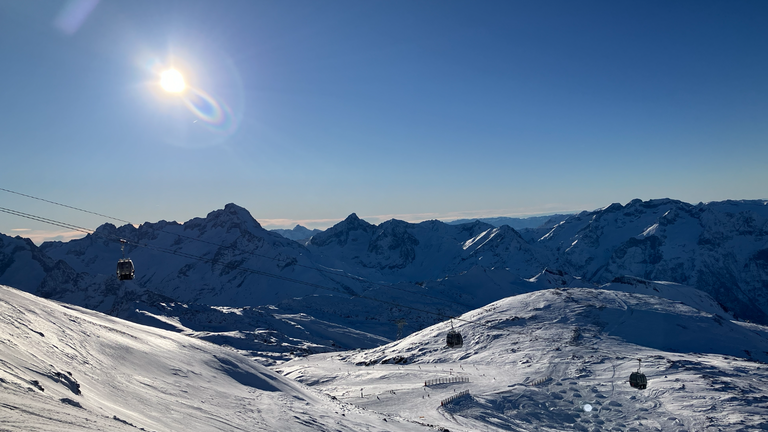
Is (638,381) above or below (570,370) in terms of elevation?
above

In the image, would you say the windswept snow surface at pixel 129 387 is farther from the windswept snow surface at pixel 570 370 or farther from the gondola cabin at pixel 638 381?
the gondola cabin at pixel 638 381

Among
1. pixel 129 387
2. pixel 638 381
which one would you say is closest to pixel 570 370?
pixel 638 381

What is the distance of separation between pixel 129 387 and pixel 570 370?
52598 millimetres

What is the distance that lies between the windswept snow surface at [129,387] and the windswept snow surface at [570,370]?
44.6ft

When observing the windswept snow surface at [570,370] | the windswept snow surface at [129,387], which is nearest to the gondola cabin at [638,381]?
the windswept snow surface at [570,370]

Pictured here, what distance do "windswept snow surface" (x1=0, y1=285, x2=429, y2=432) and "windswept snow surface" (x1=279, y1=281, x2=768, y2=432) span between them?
44.6 ft

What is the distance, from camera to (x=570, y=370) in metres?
56.9

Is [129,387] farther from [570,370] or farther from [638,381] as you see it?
[570,370]

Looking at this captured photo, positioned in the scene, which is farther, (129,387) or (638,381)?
(638,381)

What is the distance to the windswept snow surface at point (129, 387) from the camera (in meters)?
12.8

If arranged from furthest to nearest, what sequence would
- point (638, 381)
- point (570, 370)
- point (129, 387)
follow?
point (570, 370)
point (638, 381)
point (129, 387)

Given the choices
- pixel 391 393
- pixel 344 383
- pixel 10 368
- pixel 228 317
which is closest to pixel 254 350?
pixel 228 317

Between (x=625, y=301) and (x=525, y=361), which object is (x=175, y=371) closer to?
(x=525, y=361)

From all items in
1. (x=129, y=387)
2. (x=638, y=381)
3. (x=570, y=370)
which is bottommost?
(x=570, y=370)
